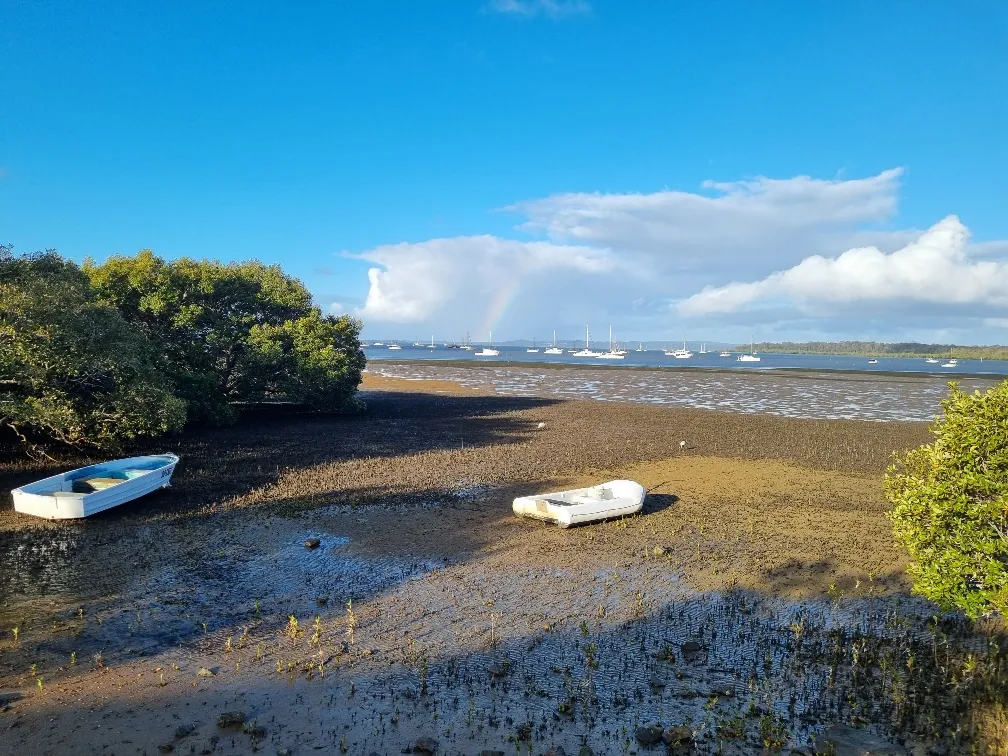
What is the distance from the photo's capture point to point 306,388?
132ft

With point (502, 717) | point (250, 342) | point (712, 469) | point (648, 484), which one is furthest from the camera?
point (250, 342)

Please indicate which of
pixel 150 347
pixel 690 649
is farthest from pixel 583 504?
pixel 150 347

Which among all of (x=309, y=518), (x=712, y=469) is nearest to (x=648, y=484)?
(x=712, y=469)

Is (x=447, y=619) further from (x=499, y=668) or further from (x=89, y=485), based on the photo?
(x=89, y=485)

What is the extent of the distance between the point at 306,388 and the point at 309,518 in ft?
76.2

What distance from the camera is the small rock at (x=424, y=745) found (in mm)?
7887

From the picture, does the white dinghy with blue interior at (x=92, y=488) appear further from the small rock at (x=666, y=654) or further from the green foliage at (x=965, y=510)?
the green foliage at (x=965, y=510)

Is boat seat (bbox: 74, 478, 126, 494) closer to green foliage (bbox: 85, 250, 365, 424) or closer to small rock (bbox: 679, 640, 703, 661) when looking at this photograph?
green foliage (bbox: 85, 250, 365, 424)

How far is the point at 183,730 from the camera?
8.13 meters

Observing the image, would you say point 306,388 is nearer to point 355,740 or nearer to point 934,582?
point 355,740

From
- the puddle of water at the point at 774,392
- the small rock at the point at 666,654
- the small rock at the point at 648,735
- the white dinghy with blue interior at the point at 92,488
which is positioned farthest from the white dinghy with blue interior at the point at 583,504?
the puddle of water at the point at 774,392

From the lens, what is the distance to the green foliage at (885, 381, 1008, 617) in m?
8.59

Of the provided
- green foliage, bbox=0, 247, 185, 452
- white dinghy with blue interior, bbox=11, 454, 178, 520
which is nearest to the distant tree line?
green foliage, bbox=0, 247, 185, 452

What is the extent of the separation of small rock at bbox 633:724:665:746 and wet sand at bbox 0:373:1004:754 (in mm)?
96
